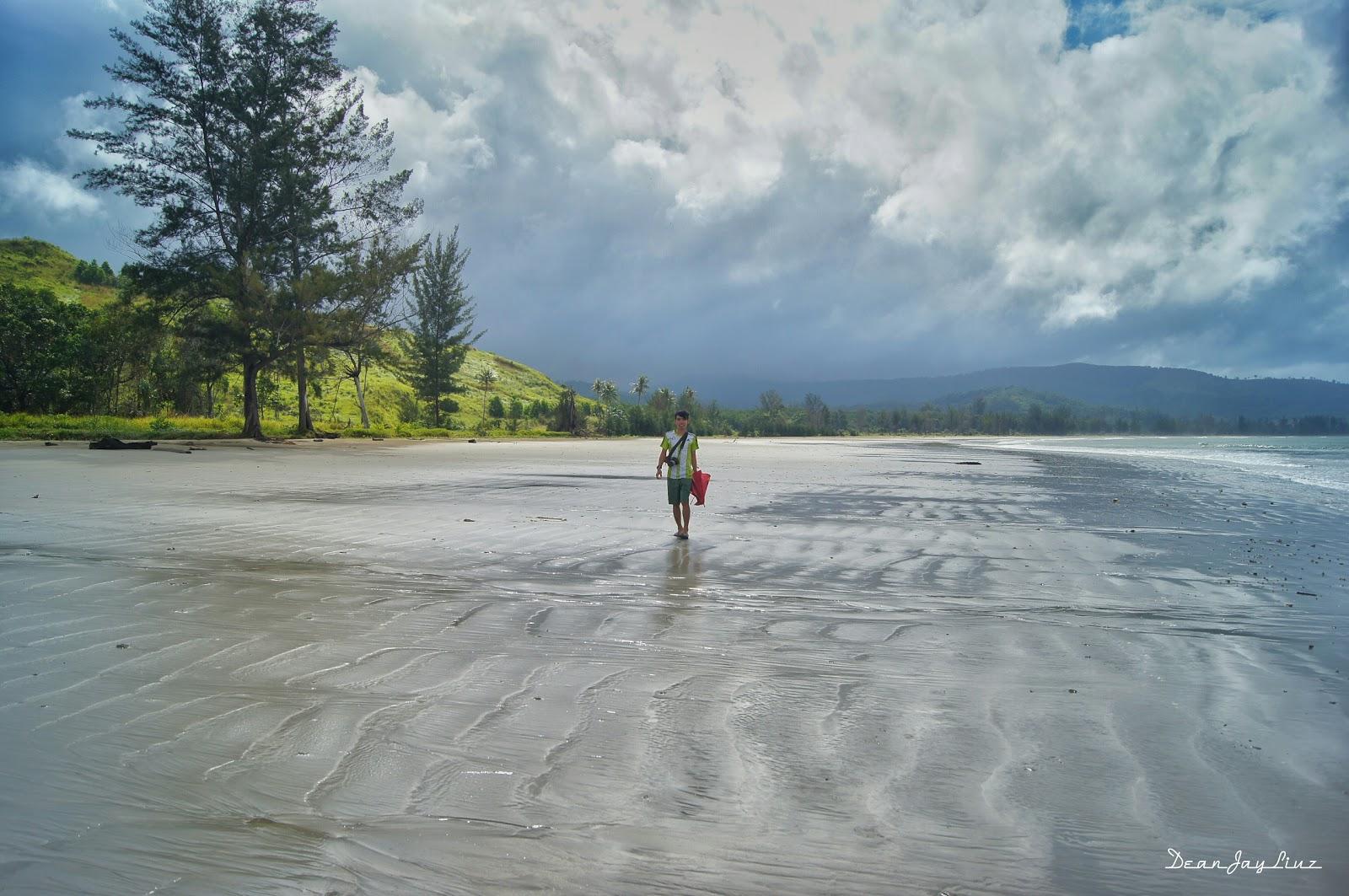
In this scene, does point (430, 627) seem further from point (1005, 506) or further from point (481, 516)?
point (1005, 506)

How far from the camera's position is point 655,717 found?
380 centimetres

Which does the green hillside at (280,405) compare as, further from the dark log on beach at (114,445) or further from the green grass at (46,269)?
the dark log on beach at (114,445)

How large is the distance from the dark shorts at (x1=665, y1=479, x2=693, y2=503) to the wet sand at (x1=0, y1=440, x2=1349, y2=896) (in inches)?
55.6

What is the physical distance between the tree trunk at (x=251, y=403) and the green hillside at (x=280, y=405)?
49.1 inches

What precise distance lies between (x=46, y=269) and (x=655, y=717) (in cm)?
9387

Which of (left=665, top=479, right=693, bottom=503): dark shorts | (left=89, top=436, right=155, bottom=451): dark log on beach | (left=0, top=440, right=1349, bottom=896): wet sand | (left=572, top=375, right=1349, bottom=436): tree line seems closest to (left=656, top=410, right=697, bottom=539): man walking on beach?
(left=665, top=479, right=693, bottom=503): dark shorts

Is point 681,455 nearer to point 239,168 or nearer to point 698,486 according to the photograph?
point 698,486

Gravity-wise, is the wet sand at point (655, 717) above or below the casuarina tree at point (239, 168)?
below

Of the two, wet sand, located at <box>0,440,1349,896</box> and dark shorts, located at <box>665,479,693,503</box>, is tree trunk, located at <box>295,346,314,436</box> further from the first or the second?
dark shorts, located at <box>665,479,693,503</box>

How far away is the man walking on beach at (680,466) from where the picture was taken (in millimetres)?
10250

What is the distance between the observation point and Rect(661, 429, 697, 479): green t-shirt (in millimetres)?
10359

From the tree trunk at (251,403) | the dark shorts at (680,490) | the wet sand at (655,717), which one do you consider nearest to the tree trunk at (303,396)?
the tree trunk at (251,403)

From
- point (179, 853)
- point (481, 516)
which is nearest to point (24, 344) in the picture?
point (481, 516)

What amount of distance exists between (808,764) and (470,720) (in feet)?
5.19
